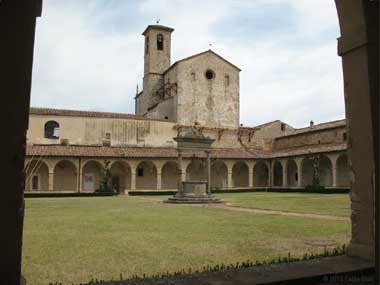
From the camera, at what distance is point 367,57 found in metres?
3.92

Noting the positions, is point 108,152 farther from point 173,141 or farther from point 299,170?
point 299,170

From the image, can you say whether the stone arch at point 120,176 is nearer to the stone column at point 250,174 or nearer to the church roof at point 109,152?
the church roof at point 109,152

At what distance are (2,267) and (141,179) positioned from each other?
34.6m

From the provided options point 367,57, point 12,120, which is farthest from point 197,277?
point 367,57

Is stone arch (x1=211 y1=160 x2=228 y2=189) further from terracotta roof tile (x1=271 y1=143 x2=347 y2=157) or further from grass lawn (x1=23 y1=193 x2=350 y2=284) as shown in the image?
grass lawn (x1=23 y1=193 x2=350 y2=284)

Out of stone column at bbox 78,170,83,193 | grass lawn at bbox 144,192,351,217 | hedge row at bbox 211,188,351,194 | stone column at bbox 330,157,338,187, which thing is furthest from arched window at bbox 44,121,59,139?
stone column at bbox 330,157,338,187

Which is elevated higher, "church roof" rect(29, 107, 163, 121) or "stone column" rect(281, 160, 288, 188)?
"church roof" rect(29, 107, 163, 121)

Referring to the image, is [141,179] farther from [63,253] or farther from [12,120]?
[12,120]

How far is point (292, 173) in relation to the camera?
3959cm

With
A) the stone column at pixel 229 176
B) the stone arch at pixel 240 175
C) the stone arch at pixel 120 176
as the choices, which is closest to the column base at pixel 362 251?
the stone arch at pixel 120 176

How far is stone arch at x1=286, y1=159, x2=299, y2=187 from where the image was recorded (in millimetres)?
38844

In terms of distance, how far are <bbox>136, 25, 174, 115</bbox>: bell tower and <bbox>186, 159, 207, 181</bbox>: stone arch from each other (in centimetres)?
1038

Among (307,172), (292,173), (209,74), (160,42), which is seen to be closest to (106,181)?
(209,74)

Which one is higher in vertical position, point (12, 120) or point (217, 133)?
point (217, 133)
